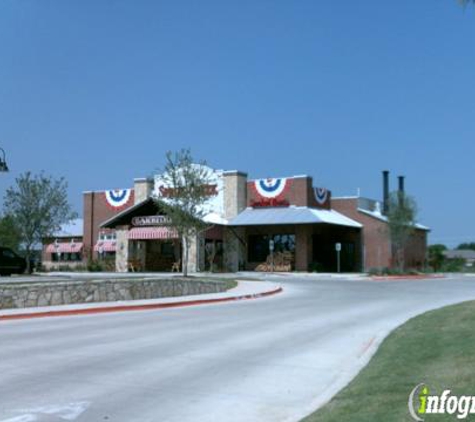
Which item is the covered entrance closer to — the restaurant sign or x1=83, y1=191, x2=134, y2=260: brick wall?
the restaurant sign

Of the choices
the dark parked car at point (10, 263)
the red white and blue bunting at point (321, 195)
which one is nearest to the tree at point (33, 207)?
the dark parked car at point (10, 263)

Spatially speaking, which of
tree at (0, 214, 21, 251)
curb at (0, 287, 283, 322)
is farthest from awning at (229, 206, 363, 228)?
curb at (0, 287, 283, 322)

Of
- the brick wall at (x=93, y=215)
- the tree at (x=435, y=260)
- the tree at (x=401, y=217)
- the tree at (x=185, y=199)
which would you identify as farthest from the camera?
the brick wall at (x=93, y=215)

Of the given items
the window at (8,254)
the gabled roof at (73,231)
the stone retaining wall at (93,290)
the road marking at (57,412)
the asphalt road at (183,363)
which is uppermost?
the gabled roof at (73,231)

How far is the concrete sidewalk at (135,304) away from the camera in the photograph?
17656 millimetres

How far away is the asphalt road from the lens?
750 centimetres

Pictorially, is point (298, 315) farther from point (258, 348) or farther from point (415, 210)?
point (415, 210)

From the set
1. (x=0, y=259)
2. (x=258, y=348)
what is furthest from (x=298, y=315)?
(x=0, y=259)

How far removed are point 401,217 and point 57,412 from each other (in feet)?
138

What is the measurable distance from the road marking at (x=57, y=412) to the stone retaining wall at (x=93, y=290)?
12229mm

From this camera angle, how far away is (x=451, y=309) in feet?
53.2

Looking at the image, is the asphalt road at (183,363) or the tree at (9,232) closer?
the asphalt road at (183,363)

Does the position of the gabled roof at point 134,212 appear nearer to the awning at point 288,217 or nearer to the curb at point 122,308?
the awning at point 288,217

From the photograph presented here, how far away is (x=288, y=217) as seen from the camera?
46812 mm
